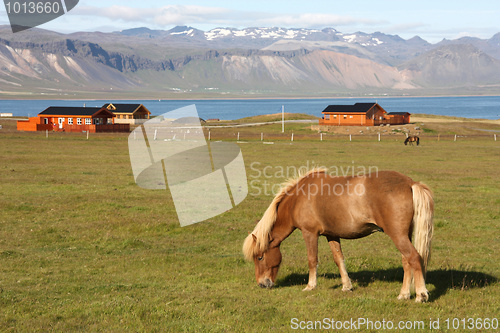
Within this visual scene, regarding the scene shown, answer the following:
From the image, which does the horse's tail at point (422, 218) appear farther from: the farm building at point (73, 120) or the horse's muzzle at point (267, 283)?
the farm building at point (73, 120)

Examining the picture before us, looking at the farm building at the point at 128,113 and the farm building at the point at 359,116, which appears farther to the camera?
the farm building at the point at 128,113

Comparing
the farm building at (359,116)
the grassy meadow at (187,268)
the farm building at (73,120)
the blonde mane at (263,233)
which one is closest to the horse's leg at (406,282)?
the grassy meadow at (187,268)

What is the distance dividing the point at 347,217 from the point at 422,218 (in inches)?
55.4

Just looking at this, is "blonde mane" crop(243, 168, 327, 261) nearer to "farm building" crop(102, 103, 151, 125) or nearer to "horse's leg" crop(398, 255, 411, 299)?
"horse's leg" crop(398, 255, 411, 299)

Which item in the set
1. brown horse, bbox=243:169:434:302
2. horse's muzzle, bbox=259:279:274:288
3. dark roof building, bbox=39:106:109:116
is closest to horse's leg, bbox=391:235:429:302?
brown horse, bbox=243:169:434:302

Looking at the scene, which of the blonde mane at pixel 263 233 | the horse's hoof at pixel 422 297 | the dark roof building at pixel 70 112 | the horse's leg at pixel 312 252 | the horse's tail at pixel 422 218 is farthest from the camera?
the dark roof building at pixel 70 112

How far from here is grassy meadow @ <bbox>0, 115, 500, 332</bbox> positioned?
29.8 feet

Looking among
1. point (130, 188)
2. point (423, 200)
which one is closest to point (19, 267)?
point (423, 200)

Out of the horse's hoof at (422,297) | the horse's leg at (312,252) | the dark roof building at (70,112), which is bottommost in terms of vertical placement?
the dark roof building at (70,112)

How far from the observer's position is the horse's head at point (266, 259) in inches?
427

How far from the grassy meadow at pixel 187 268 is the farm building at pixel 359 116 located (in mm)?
74233

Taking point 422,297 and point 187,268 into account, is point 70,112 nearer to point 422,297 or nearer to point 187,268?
point 187,268

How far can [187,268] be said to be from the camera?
41.9 feet

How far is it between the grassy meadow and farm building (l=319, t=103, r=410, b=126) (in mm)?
74233
